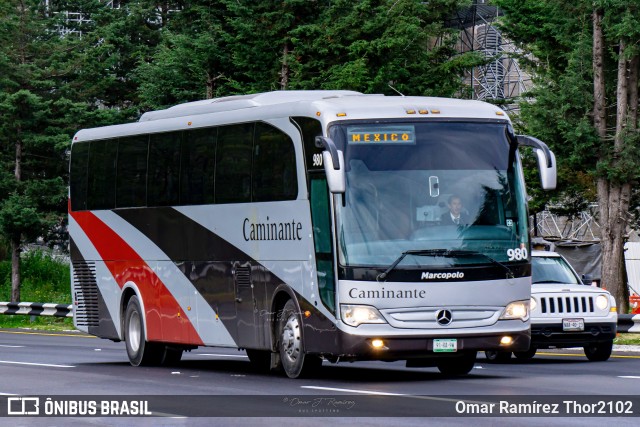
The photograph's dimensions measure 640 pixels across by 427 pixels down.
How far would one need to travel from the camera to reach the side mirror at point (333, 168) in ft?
56.5

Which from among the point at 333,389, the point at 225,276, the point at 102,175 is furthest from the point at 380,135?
the point at 102,175

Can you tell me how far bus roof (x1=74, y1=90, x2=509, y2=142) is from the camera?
60.2 ft

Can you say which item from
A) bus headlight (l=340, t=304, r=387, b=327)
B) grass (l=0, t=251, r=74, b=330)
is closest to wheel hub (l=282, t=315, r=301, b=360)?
bus headlight (l=340, t=304, r=387, b=327)

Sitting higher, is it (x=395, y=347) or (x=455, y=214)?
(x=455, y=214)

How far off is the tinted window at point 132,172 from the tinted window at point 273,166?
3874 millimetres

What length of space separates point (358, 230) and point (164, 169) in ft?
18.6

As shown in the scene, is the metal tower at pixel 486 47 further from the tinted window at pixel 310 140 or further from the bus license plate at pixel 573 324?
the tinted window at pixel 310 140

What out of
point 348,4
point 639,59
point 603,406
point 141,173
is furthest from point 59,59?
point 603,406

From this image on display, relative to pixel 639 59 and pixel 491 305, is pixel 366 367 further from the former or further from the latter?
pixel 639 59

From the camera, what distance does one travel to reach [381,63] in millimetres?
49438

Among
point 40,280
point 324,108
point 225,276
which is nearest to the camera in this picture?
point 324,108

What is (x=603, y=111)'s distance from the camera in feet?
127

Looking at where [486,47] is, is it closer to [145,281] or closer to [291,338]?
[145,281]

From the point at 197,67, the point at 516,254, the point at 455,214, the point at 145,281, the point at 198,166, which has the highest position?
the point at 197,67
